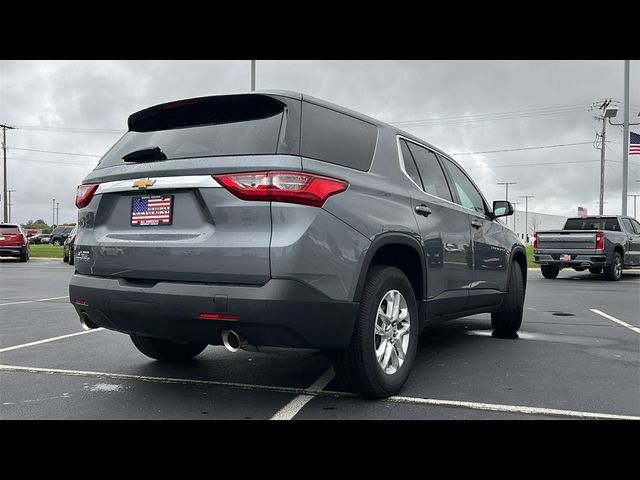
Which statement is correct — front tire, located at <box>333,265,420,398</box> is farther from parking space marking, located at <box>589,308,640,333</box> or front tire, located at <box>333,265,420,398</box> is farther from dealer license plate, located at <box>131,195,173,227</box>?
parking space marking, located at <box>589,308,640,333</box>

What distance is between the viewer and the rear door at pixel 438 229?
4352 millimetres

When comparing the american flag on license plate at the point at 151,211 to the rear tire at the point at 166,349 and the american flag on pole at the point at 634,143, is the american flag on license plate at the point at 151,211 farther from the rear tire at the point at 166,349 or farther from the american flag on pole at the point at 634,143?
the american flag on pole at the point at 634,143

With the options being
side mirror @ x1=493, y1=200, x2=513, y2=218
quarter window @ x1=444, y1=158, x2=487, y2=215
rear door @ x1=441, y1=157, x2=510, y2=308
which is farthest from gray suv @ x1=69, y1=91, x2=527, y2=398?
side mirror @ x1=493, y1=200, x2=513, y2=218

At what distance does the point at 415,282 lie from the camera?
4.29m

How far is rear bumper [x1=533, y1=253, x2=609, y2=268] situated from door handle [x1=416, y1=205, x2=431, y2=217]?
484 inches

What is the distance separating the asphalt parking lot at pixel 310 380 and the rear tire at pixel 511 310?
169 mm

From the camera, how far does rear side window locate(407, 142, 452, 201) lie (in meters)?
4.66

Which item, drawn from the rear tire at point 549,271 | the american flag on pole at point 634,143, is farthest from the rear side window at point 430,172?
the american flag on pole at point 634,143

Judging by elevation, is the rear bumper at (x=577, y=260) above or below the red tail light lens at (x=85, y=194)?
below
